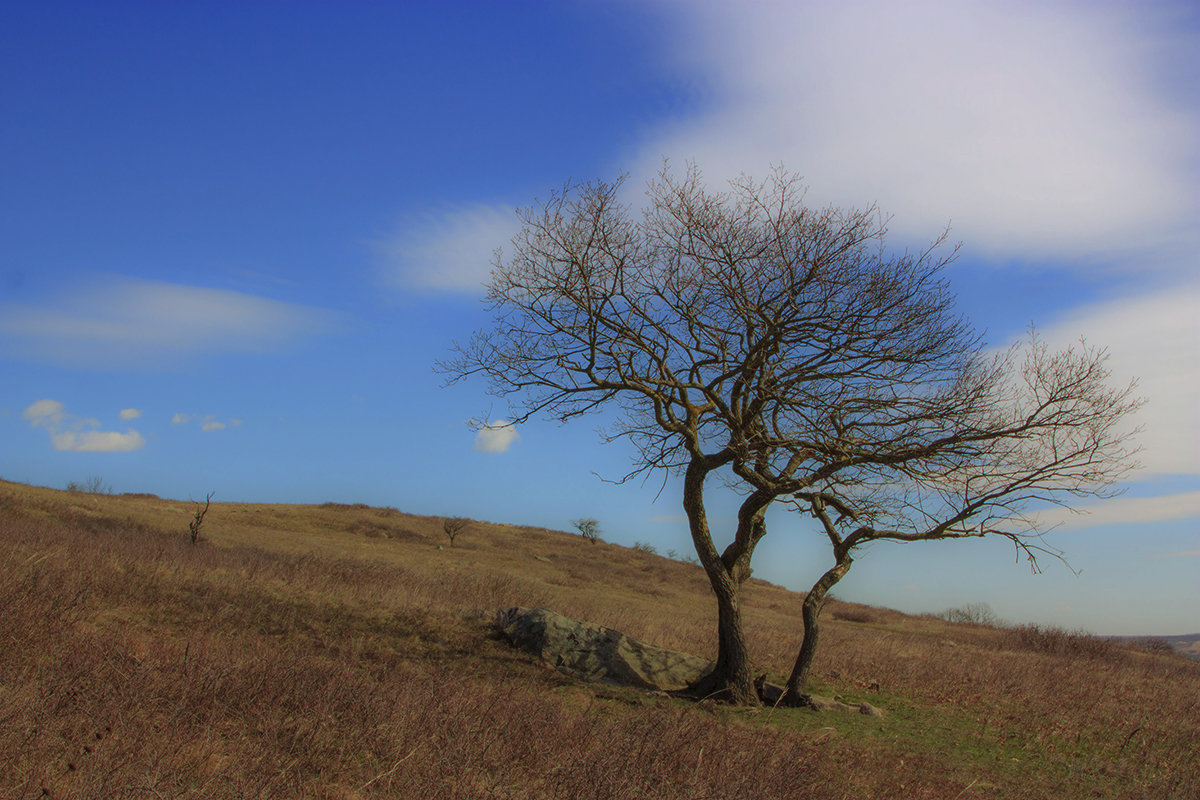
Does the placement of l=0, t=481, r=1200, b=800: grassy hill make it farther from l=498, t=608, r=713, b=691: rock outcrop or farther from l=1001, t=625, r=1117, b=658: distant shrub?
l=1001, t=625, r=1117, b=658: distant shrub

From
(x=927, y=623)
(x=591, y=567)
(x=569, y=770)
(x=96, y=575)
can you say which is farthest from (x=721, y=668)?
(x=927, y=623)

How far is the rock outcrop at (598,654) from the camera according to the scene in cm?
1392

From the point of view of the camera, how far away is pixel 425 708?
7.55 m

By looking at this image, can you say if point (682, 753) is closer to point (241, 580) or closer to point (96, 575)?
point (96, 575)

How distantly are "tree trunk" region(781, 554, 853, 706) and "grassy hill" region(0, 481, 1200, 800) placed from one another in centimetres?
94

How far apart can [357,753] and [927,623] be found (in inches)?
1798

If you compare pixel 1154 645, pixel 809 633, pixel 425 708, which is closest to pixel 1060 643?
pixel 1154 645

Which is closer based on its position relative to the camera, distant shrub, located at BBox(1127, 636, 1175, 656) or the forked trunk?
the forked trunk

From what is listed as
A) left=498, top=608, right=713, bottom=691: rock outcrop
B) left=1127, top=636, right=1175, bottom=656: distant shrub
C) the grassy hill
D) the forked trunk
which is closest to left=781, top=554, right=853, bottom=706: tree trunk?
the forked trunk

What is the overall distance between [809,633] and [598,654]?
403 cm

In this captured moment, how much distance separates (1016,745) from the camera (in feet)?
38.0

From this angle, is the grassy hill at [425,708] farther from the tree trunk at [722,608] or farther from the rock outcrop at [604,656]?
the tree trunk at [722,608]

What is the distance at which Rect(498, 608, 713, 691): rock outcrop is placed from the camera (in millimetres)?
13922

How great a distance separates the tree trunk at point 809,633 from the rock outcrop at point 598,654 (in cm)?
214
